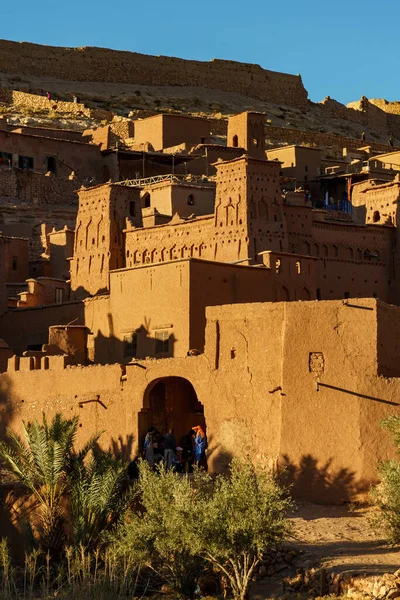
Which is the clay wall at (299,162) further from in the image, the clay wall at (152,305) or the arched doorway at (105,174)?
the clay wall at (152,305)

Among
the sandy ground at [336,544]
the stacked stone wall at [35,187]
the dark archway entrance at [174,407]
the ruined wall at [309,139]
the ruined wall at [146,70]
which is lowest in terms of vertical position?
the sandy ground at [336,544]

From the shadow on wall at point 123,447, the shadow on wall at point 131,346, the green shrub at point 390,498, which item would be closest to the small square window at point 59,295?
the shadow on wall at point 131,346

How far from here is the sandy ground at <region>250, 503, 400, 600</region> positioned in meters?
22.3

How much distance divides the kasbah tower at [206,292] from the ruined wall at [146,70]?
1431 centimetres

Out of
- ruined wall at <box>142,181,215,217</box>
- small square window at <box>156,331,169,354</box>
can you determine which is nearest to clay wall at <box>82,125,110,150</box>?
ruined wall at <box>142,181,215,217</box>

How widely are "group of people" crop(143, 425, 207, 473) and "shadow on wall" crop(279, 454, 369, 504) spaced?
200 centimetres

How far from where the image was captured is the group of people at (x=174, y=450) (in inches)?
1065

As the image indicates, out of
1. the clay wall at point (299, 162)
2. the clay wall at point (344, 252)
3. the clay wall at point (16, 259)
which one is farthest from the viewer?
the clay wall at point (299, 162)

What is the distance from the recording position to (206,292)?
104 ft

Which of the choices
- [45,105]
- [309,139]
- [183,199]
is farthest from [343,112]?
[183,199]

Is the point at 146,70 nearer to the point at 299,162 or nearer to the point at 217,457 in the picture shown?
the point at 299,162

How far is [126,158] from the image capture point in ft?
177

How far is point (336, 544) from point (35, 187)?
30666 mm

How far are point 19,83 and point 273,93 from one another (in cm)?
1474
